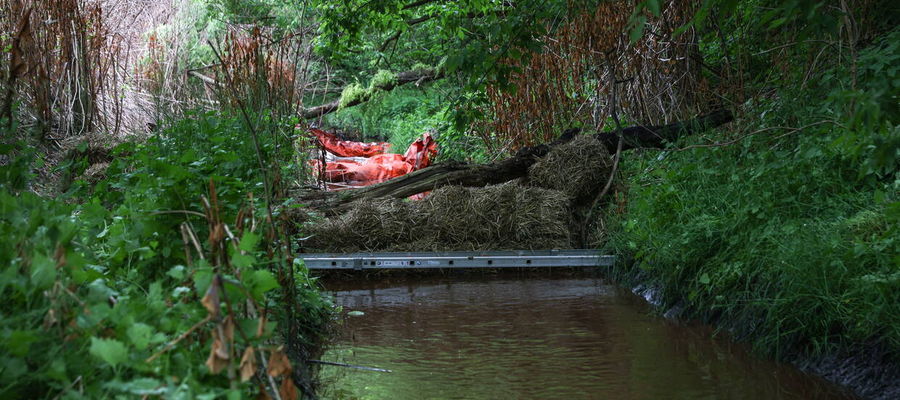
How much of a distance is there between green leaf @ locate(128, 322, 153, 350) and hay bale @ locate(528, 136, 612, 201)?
5871 mm

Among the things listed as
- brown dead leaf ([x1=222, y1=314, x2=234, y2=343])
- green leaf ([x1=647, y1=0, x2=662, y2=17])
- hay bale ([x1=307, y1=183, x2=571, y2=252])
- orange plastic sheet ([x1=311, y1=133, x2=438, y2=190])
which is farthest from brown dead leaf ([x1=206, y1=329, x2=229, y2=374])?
orange plastic sheet ([x1=311, y1=133, x2=438, y2=190])

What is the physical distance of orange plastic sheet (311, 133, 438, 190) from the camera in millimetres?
11078

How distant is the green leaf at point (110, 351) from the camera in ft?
5.27

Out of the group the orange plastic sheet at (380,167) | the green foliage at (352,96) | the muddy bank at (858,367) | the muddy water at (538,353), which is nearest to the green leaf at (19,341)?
the muddy water at (538,353)

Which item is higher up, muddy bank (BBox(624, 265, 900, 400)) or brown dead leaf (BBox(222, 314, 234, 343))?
brown dead leaf (BBox(222, 314, 234, 343))

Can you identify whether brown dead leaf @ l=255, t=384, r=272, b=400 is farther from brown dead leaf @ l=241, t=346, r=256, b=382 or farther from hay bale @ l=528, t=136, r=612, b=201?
hay bale @ l=528, t=136, r=612, b=201

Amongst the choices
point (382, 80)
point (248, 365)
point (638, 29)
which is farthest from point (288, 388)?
point (382, 80)

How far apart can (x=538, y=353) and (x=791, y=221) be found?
1.47 meters

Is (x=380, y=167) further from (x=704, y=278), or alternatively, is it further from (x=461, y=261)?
(x=704, y=278)

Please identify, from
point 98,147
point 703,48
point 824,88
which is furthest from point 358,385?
point 703,48

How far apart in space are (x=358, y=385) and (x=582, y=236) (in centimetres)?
386

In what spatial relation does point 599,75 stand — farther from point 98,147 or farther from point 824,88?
point 98,147

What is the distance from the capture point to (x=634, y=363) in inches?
161

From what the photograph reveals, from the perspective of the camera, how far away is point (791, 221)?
177 inches
